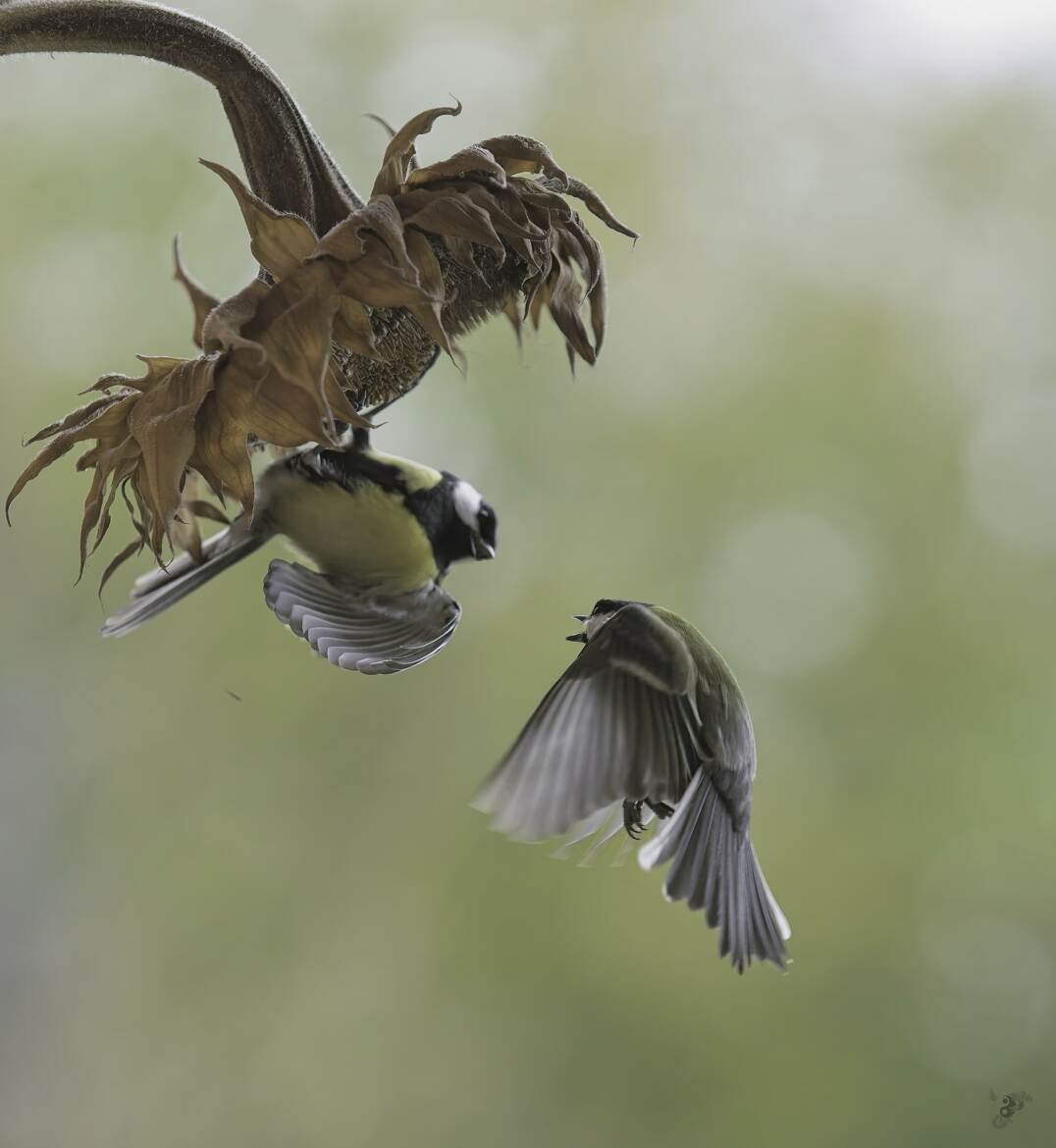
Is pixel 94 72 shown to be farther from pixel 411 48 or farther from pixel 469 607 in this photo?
pixel 469 607

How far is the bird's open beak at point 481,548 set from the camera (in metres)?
0.82

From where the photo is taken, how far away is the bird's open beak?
82 centimetres

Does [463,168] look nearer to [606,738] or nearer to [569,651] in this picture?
[606,738]

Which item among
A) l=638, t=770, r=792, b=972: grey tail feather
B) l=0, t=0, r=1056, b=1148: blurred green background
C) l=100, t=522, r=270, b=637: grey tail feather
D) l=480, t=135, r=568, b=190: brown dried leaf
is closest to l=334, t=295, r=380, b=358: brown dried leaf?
l=480, t=135, r=568, b=190: brown dried leaf

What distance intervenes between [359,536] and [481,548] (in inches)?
3.4

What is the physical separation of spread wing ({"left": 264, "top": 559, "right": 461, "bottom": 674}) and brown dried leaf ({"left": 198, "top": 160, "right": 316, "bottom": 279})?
0.56ft

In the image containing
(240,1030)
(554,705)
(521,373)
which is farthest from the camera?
(240,1030)

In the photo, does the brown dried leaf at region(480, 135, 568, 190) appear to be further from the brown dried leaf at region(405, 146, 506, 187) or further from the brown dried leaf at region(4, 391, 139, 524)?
the brown dried leaf at region(4, 391, 139, 524)

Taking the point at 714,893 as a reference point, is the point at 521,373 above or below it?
above

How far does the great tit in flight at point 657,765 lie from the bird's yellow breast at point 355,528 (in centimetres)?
12

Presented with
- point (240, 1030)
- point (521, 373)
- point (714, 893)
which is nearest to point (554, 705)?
point (714, 893)

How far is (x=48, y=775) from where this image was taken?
2.18 meters

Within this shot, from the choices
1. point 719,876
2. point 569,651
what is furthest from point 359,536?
point 569,651

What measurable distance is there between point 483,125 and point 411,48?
0.23 metres
